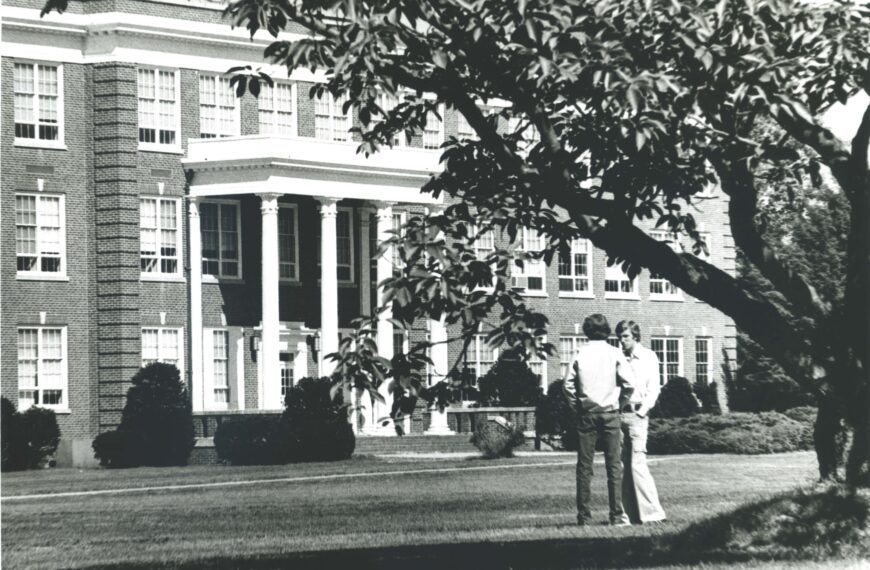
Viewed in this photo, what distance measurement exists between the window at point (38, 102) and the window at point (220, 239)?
188 inches

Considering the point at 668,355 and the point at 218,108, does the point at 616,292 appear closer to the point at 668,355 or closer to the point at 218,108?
the point at 668,355

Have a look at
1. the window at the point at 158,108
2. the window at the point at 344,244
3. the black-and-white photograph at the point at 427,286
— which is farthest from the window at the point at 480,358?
the window at the point at 158,108

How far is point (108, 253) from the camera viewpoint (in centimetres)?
4194

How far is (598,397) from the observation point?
16.5 meters

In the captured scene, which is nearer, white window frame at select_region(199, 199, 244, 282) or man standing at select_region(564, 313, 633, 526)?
man standing at select_region(564, 313, 633, 526)

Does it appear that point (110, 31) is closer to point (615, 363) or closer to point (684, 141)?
point (615, 363)

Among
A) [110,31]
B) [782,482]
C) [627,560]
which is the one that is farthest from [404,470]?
[627,560]

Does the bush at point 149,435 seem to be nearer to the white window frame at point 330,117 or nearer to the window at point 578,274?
the white window frame at point 330,117

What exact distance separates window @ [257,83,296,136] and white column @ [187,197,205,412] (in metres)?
4.11

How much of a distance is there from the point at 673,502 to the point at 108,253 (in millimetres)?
24516

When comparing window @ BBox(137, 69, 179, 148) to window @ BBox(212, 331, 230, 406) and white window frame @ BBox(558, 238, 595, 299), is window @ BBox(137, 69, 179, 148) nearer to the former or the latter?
window @ BBox(212, 331, 230, 406)

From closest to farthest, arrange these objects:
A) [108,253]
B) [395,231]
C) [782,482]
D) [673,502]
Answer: [395,231], [673,502], [782,482], [108,253]

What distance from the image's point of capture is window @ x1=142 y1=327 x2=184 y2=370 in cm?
4247

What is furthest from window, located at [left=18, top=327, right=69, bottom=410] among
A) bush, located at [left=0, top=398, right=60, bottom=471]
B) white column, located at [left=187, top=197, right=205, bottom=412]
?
white column, located at [left=187, top=197, right=205, bottom=412]
